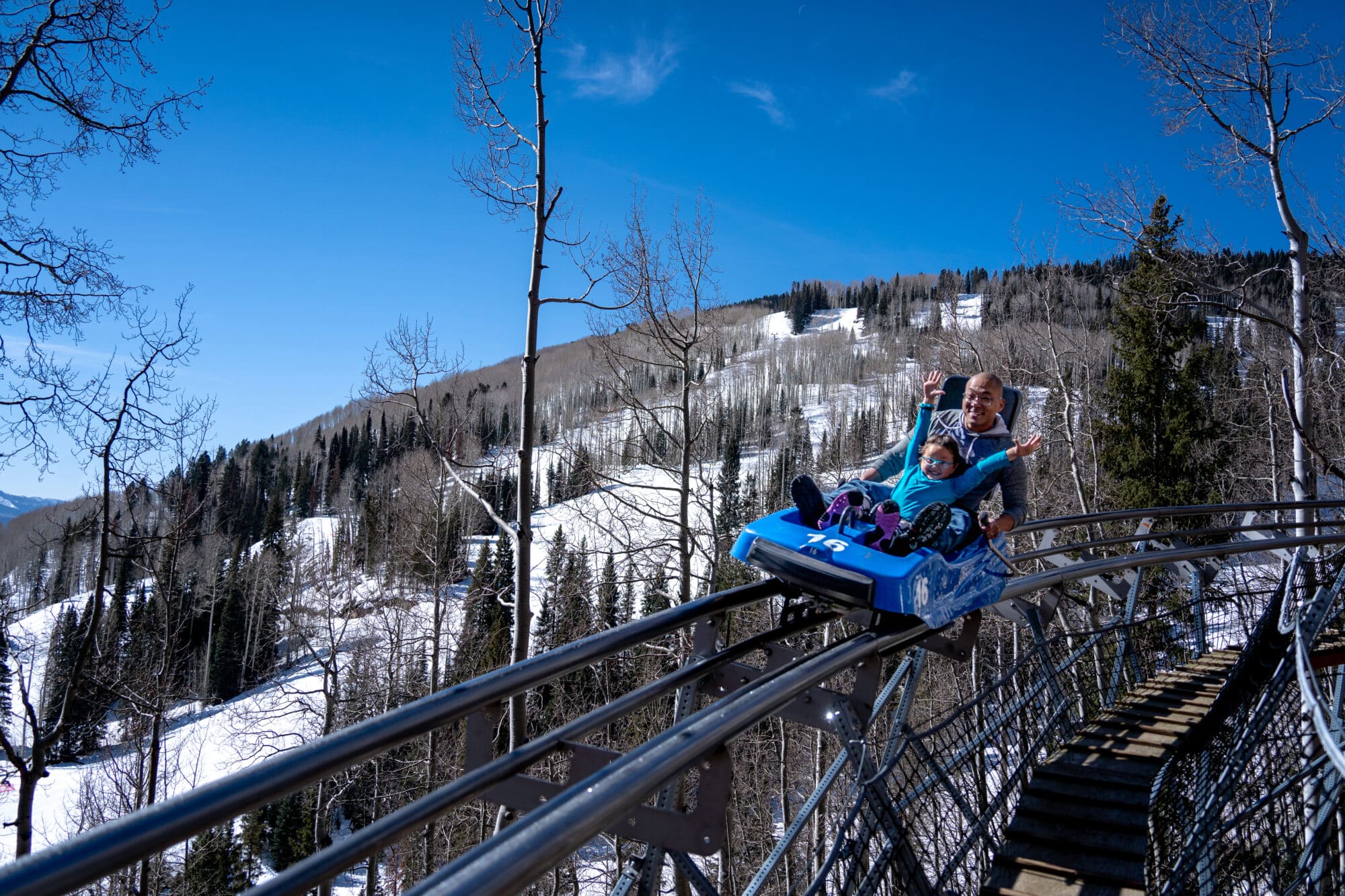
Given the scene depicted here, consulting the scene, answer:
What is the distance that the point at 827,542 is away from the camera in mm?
3885

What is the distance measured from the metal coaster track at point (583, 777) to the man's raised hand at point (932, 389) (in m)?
1.84

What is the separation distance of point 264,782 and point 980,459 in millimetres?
4218

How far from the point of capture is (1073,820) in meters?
3.22

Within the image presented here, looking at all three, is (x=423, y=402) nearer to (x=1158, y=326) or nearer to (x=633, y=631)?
(x=633, y=631)

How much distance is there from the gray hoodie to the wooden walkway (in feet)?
4.01

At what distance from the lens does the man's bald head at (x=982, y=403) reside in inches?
191

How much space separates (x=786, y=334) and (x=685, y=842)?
554ft

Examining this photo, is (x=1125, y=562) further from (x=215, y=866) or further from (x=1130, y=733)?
(x=215, y=866)

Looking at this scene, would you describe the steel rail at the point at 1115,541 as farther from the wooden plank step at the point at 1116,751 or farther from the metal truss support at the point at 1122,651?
the wooden plank step at the point at 1116,751

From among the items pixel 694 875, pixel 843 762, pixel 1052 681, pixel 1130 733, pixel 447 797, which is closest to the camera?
pixel 447 797

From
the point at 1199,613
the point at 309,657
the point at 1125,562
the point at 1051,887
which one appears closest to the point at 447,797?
the point at 1051,887

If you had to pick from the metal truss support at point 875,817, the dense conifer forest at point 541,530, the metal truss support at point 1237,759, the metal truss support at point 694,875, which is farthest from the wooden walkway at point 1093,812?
the dense conifer forest at point 541,530

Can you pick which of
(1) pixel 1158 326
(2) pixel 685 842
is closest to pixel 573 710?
(2) pixel 685 842

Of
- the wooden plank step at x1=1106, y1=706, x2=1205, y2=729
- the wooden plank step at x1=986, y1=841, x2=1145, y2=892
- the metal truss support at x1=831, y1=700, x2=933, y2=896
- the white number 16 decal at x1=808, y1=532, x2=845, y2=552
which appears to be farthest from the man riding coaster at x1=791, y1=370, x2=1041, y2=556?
the metal truss support at x1=831, y1=700, x2=933, y2=896
